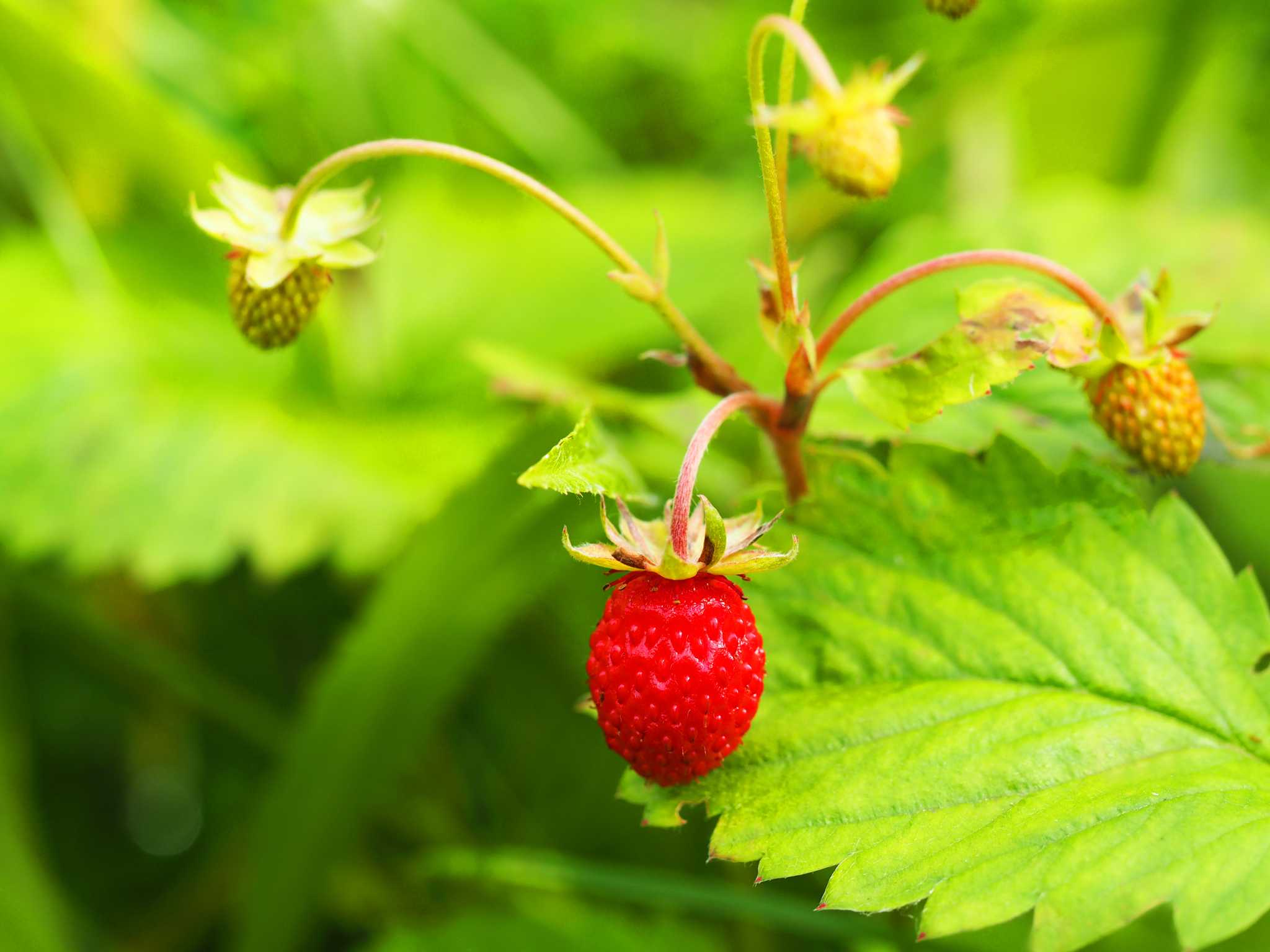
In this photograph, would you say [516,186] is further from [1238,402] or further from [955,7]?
[1238,402]

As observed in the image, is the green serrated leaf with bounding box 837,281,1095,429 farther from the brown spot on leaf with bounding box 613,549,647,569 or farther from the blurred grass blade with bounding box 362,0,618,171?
the blurred grass blade with bounding box 362,0,618,171

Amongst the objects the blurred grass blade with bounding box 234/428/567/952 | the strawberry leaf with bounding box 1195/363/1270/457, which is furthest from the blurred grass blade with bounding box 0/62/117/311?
the strawberry leaf with bounding box 1195/363/1270/457

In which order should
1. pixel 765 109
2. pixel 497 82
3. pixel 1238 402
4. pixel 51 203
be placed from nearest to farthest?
pixel 765 109
pixel 1238 402
pixel 51 203
pixel 497 82

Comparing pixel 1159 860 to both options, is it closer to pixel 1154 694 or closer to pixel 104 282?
pixel 1154 694

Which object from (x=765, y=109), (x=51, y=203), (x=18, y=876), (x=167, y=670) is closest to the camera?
(x=765, y=109)

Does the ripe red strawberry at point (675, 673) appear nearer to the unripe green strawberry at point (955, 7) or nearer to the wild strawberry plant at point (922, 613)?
the wild strawberry plant at point (922, 613)

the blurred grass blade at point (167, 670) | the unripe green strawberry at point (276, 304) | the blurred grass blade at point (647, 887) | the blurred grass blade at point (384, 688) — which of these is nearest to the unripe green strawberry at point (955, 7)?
the unripe green strawberry at point (276, 304)

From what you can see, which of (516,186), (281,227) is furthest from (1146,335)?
(281,227)
